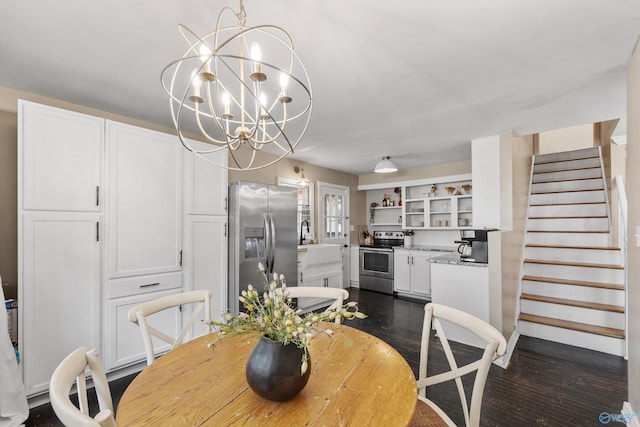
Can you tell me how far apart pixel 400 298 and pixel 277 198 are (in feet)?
9.24

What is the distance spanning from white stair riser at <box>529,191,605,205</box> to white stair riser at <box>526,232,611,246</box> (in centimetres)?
66

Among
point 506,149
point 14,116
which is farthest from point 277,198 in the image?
point 506,149

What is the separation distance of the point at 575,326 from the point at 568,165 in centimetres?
291

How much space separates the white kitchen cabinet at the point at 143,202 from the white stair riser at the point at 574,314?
3.91 m

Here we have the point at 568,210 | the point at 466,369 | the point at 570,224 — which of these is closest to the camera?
the point at 466,369

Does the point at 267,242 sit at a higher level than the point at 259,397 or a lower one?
higher

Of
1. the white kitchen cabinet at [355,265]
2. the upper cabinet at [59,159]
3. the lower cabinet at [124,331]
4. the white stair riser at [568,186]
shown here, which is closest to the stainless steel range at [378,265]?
the white kitchen cabinet at [355,265]

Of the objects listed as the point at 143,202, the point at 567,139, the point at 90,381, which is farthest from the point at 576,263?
the point at 90,381

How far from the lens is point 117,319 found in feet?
7.87

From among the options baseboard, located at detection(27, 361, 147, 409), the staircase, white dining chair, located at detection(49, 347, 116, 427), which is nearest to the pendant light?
the staircase

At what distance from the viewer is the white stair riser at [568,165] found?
4530 millimetres

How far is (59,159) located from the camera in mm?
2141

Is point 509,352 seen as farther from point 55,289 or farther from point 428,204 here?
point 55,289

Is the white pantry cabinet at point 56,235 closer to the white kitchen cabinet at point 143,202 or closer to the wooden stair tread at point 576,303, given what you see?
the white kitchen cabinet at point 143,202
